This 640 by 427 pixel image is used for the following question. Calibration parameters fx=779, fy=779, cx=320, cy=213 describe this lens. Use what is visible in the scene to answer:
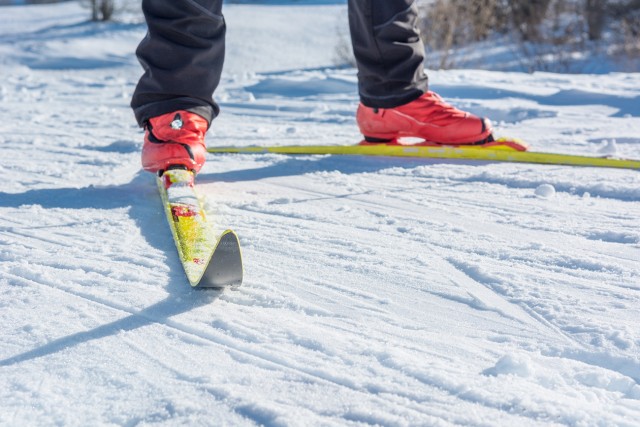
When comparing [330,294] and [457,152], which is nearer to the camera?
[330,294]

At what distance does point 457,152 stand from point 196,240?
3.77ft

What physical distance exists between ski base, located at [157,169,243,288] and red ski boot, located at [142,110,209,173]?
2.2 inches

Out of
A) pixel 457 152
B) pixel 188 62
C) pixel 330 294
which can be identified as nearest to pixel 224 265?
pixel 330 294

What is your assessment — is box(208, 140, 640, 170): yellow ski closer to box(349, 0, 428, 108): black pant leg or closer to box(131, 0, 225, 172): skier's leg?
box(349, 0, 428, 108): black pant leg

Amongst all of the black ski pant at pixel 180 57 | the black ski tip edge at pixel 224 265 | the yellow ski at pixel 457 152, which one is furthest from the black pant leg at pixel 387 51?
the black ski tip edge at pixel 224 265

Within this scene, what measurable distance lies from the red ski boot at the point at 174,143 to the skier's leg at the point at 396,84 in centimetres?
65

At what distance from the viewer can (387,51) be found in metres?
2.39

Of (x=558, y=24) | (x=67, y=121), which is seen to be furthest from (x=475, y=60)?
(x=67, y=121)

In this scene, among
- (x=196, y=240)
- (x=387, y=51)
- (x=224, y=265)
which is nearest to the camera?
(x=224, y=265)

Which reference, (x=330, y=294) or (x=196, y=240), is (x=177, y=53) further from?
(x=330, y=294)

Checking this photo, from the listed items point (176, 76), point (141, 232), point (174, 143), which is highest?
point (176, 76)

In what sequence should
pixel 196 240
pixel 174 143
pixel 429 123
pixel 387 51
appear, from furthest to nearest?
pixel 429 123 → pixel 387 51 → pixel 174 143 → pixel 196 240

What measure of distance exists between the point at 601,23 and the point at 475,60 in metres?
1.96

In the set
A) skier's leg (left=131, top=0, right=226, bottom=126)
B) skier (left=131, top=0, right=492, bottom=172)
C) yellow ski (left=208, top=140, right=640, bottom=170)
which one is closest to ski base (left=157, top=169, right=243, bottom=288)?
skier (left=131, top=0, right=492, bottom=172)
